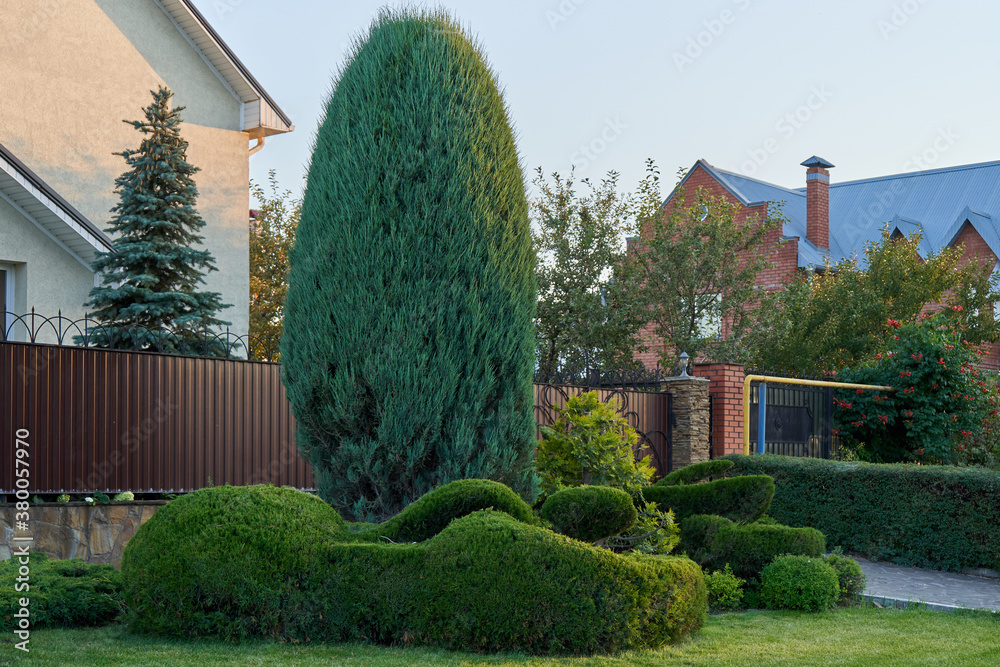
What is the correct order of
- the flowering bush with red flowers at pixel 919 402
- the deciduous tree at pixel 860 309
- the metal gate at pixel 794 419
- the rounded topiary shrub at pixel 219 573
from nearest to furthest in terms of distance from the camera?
the rounded topiary shrub at pixel 219 573 < the metal gate at pixel 794 419 < the flowering bush with red flowers at pixel 919 402 < the deciduous tree at pixel 860 309

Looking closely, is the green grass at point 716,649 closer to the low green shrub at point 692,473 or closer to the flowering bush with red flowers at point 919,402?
the low green shrub at point 692,473

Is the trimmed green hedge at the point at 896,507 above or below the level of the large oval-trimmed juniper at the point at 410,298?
below

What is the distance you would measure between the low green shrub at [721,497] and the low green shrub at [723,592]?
60 centimetres

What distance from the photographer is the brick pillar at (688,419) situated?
1212 cm

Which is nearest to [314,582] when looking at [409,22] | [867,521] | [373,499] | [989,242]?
[373,499]

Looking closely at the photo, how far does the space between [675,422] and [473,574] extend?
24.8 ft

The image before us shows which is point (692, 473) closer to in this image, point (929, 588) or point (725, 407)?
point (929, 588)

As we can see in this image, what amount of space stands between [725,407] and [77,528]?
27.1 feet

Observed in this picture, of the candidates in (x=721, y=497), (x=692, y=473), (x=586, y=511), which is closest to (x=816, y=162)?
(x=692, y=473)

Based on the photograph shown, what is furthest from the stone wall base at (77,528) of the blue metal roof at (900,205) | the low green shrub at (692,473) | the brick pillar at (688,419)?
the blue metal roof at (900,205)

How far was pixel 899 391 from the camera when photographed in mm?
14383

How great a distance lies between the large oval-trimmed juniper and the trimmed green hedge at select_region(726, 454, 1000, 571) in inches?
213

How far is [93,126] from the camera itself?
14.7 metres

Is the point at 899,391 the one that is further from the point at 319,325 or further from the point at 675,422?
the point at 319,325
